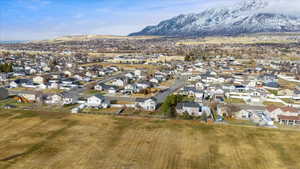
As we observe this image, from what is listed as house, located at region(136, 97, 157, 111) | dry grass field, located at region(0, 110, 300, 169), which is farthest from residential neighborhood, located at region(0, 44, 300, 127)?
dry grass field, located at region(0, 110, 300, 169)

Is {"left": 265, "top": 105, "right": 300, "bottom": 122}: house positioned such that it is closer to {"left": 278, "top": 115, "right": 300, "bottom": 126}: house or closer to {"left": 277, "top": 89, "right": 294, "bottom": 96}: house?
{"left": 278, "top": 115, "right": 300, "bottom": 126}: house

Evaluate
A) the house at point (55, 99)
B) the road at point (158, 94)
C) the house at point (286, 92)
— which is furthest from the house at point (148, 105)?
the house at point (286, 92)

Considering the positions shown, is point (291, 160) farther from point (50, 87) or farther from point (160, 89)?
point (50, 87)

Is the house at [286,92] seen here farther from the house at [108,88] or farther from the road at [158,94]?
the house at [108,88]

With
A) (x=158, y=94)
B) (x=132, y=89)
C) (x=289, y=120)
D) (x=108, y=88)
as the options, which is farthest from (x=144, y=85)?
(x=289, y=120)

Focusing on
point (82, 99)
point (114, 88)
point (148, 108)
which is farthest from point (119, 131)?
point (114, 88)
